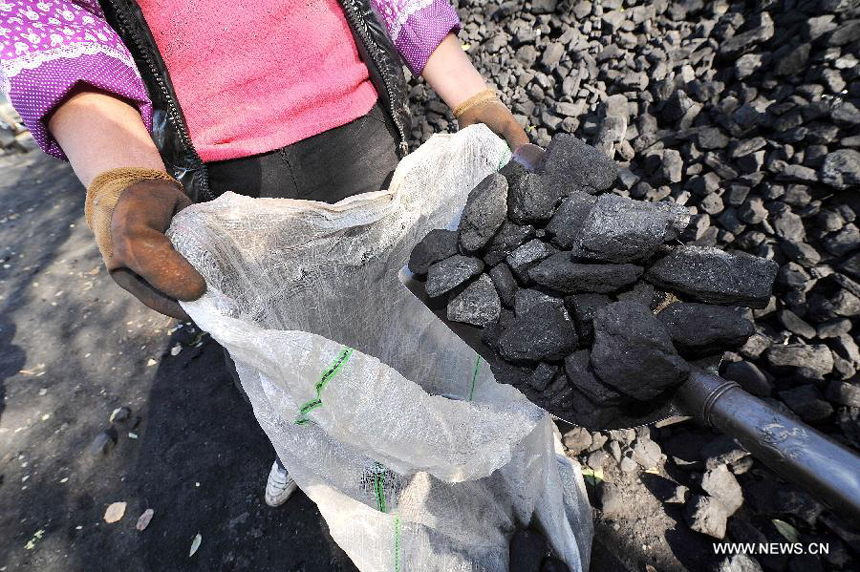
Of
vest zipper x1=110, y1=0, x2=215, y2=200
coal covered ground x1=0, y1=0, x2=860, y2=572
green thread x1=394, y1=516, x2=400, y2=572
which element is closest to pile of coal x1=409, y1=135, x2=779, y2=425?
green thread x1=394, y1=516, x2=400, y2=572

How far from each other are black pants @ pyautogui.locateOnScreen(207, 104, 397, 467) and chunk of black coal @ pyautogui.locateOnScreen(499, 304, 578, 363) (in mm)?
732

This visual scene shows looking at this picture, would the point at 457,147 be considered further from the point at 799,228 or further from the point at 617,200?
the point at 799,228

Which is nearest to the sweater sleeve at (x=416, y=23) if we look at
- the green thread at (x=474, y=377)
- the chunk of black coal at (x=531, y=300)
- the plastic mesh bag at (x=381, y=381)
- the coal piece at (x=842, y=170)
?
the plastic mesh bag at (x=381, y=381)

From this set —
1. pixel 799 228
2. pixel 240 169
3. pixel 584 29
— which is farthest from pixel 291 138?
pixel 584 29

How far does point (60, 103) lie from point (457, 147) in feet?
2.91

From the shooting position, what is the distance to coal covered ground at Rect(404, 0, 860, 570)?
53.5 inches

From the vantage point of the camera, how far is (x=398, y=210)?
45.1 inches

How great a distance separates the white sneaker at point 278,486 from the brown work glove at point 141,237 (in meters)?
0.97

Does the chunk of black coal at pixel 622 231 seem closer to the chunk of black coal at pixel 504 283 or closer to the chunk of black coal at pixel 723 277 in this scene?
the chunk of black coal at pixel 723 277

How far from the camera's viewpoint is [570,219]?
1.01 m

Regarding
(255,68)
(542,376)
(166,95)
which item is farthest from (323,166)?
(542,376)

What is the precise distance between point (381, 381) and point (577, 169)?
2.46 feet

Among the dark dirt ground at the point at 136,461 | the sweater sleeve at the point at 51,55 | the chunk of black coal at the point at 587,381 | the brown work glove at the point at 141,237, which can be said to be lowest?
the dark dirt ground at the point at 136,461

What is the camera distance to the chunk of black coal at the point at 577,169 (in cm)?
112
